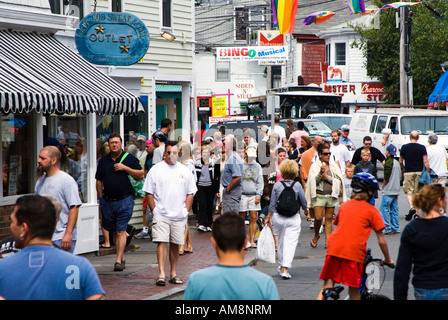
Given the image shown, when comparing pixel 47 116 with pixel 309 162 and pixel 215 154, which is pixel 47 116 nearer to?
pixel 215 154

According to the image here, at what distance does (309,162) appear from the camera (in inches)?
590

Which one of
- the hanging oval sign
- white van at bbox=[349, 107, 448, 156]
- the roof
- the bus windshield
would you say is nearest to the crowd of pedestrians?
the hanging oval sign

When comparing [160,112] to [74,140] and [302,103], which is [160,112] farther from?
[302,103]

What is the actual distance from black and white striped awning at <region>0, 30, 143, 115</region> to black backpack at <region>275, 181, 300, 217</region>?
2.72 metres

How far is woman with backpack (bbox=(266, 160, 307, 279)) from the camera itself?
34.6 ft

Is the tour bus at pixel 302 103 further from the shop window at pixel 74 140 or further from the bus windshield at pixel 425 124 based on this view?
the shop window at pixel 74 140

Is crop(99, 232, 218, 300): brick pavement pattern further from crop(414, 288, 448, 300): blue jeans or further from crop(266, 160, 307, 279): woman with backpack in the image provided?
crop(414, 288, 448, 300): blue jeans

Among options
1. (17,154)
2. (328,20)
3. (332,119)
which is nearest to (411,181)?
(17,154)

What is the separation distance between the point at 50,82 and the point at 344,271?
5217mm

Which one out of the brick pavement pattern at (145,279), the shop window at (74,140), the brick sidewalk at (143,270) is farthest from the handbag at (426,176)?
the shop window at (74,140)

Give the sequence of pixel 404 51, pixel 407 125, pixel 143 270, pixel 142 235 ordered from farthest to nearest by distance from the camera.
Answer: pixel 404 51 < pixel 407 125 < pixel 142 235 < pixel 143 270

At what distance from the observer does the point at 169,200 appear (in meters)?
9.72
